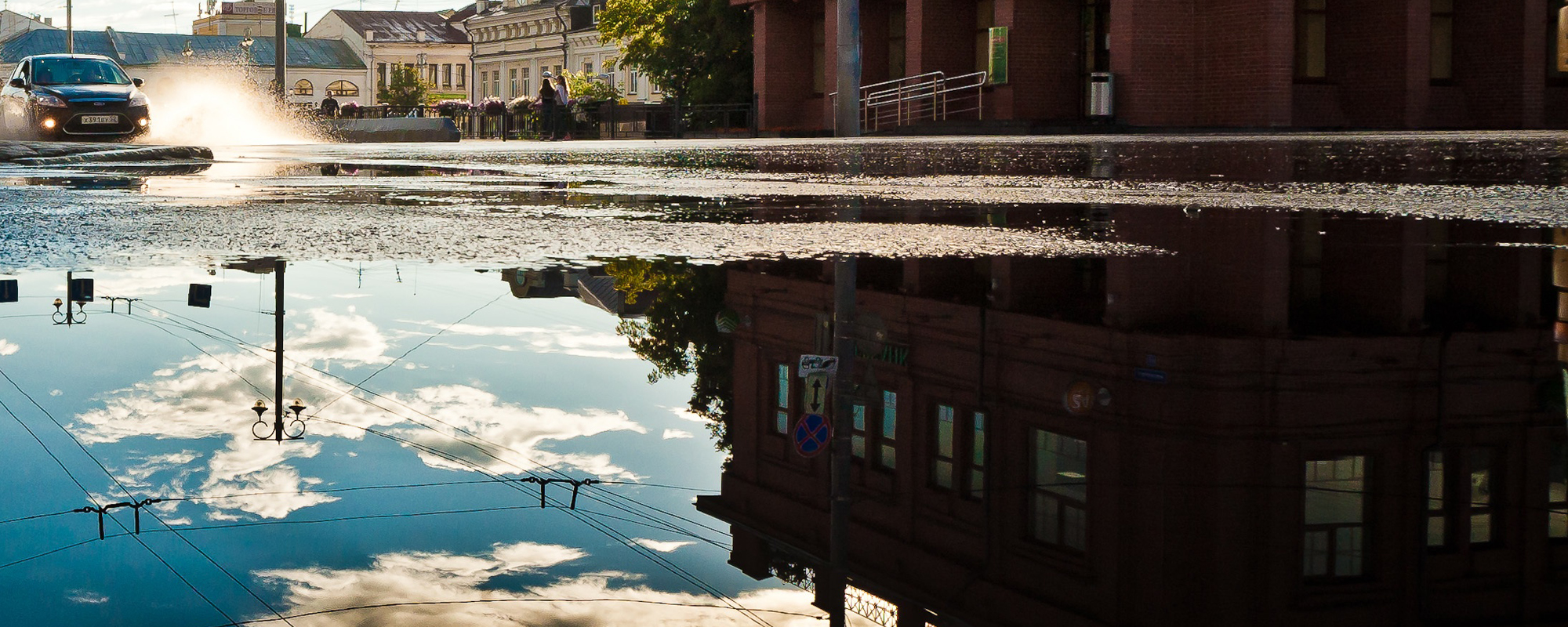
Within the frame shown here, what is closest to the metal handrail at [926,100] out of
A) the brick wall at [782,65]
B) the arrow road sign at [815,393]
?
the brick wall at [782,65]

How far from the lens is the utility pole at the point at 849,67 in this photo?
30.1 metres

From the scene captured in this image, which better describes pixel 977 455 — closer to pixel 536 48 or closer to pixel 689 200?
pixel 689 200

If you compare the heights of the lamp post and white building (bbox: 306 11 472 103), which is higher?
white building (bbox: 306 11 472 103)

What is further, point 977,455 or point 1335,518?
point 977,455

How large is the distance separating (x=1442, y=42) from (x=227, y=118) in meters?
28.6

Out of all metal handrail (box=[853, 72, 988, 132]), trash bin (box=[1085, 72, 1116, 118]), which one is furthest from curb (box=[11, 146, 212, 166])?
metal handrail (box=[853, 72, 988, 132])

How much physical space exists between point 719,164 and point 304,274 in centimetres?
1104

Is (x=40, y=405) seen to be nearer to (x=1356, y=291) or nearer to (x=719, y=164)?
(x=1356, y=291)

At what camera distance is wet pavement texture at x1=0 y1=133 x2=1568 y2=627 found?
1.69m

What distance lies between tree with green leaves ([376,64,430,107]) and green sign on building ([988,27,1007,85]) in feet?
258

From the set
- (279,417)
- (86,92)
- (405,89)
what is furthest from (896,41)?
(405,89)

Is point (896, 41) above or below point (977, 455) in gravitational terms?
→ above

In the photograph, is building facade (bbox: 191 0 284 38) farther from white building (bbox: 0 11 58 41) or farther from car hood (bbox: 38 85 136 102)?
car hood (bbox: 38 85 136 102)

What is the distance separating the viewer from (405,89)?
11119 centimetres
